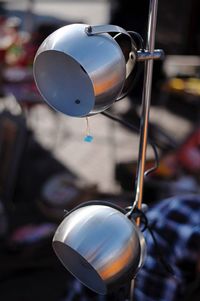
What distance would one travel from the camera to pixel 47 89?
108 cm

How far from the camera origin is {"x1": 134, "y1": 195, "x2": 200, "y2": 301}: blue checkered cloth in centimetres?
181

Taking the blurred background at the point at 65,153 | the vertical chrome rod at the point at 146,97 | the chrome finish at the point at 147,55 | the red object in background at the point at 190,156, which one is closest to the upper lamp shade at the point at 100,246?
the vertical chrome rod at the point at 146,97

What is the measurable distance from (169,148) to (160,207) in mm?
1612

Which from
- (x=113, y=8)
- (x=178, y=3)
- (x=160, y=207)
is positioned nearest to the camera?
(x=160, y=207)

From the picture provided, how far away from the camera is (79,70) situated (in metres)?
1.03

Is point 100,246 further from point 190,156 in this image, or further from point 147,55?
point 190,156

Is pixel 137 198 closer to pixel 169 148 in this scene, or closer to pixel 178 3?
pixel 169 148

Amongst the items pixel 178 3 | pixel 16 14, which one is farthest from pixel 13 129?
pixel 16 14

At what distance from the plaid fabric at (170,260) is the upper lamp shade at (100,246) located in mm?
716

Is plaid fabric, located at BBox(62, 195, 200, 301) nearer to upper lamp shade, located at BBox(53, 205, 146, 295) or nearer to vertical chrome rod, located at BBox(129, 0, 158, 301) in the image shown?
vertical chrome rod, located at BBox(129, 0, 158, 301)

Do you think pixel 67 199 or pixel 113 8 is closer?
pixel 67 199

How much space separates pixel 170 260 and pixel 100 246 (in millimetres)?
870

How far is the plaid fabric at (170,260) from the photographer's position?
71.5 inches

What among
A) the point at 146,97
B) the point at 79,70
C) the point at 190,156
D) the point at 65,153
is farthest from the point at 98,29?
the point at 65,153
